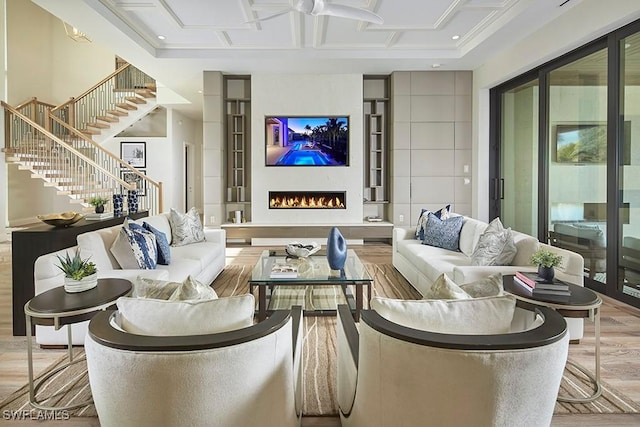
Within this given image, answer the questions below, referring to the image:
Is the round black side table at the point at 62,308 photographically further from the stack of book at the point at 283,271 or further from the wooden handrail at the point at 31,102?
the wooden handrail at the point at 31,102

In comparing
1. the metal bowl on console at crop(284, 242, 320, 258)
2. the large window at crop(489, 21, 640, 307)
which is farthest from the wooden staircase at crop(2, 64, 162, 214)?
the large window at crop(489, 21, 640, 307)

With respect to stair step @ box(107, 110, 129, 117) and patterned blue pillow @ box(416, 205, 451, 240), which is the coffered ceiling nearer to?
patterned blue pillow @ box(416, 205, 451, 240)

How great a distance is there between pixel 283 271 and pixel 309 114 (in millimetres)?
4603

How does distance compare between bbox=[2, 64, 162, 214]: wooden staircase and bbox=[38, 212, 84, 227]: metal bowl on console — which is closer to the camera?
bbox=[38, 212, 84, 227]: metal bowl on console

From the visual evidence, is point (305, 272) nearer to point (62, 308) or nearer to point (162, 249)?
point (162, 249)

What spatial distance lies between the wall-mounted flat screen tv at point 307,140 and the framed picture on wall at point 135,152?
527cm

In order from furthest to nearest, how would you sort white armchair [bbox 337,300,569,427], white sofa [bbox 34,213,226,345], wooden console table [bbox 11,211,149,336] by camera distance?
wooden console table [bbox 11,211,149,336], white sofa [bbox 34,213,226,345], white armchair [bbox 337,300,569,427]

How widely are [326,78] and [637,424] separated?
22.2 ft

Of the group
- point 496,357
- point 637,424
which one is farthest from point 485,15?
point 496,357

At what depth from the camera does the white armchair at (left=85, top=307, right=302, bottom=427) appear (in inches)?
51.3

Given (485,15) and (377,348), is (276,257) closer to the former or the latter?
(377,348)

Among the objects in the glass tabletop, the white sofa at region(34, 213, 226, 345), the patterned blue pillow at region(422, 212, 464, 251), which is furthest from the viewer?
the patterned blue pillow at region(422, 212, 464, 251)

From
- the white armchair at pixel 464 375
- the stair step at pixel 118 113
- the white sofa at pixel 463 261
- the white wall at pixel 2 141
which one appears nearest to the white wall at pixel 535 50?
the white sofa at pixel 463 261

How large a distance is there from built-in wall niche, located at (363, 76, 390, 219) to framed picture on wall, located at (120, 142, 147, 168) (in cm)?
650
